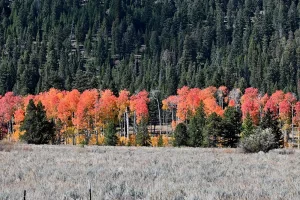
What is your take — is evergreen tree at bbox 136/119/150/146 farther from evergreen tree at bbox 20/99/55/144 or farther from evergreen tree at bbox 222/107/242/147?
evergreen tree at bbox 20/99/55/144

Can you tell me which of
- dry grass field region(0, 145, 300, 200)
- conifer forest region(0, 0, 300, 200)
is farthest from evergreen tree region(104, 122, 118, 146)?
dry grass field region(0, 145, 300, 200)

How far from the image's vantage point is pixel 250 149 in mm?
36656

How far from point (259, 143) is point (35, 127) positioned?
29.7 metres

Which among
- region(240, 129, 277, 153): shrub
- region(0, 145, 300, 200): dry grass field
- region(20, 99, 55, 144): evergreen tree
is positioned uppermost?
region(20, 99, 55, 144): evergreen tree

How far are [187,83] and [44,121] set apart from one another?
9190 centimetres

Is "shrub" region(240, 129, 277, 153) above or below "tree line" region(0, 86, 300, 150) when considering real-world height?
below

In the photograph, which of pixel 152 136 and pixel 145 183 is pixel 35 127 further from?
pixel 145 183

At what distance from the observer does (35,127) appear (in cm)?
5506

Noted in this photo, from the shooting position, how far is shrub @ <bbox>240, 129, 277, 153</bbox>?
36.4m

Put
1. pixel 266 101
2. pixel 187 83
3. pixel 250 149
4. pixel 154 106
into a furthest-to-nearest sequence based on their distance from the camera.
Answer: pixel 187 83, pixel 154 106, pixel 266 101, pixel 250 149

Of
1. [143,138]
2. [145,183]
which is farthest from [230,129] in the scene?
[145,183]

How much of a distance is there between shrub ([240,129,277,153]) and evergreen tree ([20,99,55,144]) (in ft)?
92.9

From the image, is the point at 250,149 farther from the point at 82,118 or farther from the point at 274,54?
the point at 274,54

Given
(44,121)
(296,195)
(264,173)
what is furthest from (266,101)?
(296,195)
